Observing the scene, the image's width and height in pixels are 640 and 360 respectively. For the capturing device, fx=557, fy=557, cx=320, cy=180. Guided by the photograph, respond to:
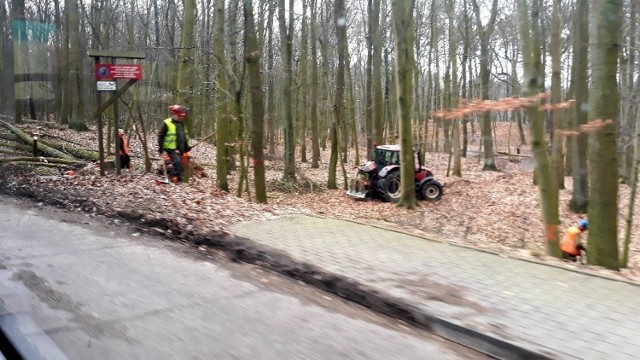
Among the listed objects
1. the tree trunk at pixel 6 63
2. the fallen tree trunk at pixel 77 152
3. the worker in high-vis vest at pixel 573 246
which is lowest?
the worker in high-vis vest at pixel 573 246

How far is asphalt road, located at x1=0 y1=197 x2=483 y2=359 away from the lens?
4457 mm

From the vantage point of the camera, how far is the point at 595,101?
9.32m

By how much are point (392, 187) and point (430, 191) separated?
153 centimetres

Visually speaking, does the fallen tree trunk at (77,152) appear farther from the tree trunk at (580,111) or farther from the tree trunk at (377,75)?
the tree trunk at (580,111)

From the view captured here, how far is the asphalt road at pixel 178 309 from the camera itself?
14.6 feet

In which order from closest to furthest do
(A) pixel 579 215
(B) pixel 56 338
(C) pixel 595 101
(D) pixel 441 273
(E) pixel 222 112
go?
(B) pixel 56 338
(D) pixel 441 273
(C) pixel 595 101
(E) pixel 222 112
(A) pixel 579 215

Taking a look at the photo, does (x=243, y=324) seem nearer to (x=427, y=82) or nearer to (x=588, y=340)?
(x=588, y=340)

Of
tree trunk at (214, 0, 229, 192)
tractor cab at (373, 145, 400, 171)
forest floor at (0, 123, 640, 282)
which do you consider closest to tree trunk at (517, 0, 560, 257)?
forest floor at (0, 123, 640, 282)

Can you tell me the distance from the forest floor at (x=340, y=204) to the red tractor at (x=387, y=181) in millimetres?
407

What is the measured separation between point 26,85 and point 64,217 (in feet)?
73.8

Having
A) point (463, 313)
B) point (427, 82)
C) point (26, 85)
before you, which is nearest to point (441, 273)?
point (463, 313)

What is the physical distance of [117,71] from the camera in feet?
42.6

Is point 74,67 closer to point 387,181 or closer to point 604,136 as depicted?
point 387,181

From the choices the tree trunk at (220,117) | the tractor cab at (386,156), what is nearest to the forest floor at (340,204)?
the tree trunk at (220,117)
